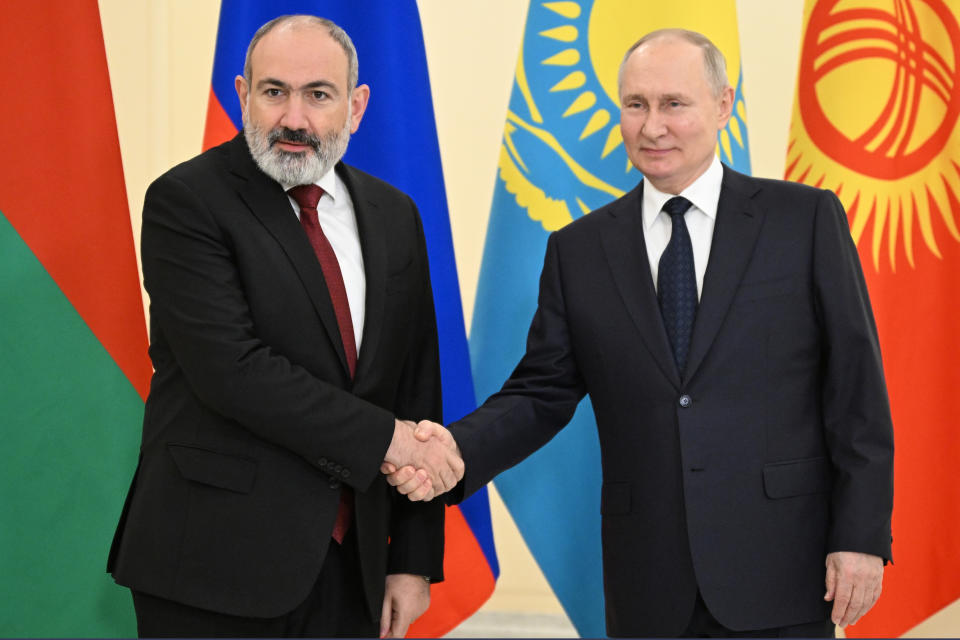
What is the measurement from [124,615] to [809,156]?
97.6 inches

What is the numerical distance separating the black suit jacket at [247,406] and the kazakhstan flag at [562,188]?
2.81 feet

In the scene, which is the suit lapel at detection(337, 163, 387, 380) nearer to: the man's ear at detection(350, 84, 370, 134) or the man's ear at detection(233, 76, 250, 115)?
the man's ear at detection(350, 84, 370, 134)

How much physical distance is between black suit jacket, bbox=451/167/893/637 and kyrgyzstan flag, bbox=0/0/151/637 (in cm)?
145

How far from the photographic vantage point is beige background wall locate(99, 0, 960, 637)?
3451 millimetres

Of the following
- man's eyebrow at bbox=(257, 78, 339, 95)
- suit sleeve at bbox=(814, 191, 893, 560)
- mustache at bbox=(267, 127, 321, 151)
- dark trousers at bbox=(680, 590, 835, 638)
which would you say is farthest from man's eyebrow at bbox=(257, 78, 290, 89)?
dark trousers at bbox=(680, 590, 835, 638)

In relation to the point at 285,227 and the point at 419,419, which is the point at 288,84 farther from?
the point at 419,419

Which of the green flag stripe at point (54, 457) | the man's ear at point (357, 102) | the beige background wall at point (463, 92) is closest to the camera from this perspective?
the man's ear at point (357, 102)

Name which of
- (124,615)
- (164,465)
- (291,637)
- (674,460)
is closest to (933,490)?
(674,460)

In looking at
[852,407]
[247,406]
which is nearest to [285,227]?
[247,406]

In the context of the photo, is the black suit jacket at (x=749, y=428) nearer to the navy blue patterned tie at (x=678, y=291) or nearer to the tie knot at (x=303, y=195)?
the navy blue patterned tie at (x=678, y=291)

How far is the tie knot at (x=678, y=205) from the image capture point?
219cm

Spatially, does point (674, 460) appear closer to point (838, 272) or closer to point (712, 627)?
point (712, 627)

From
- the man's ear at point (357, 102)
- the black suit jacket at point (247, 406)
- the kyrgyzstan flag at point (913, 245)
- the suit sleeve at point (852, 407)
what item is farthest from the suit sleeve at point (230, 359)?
the kyrgyzstan flag at point (913, 245)

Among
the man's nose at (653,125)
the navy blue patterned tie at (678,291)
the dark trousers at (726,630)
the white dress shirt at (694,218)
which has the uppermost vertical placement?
the man's nose at (653,125)
